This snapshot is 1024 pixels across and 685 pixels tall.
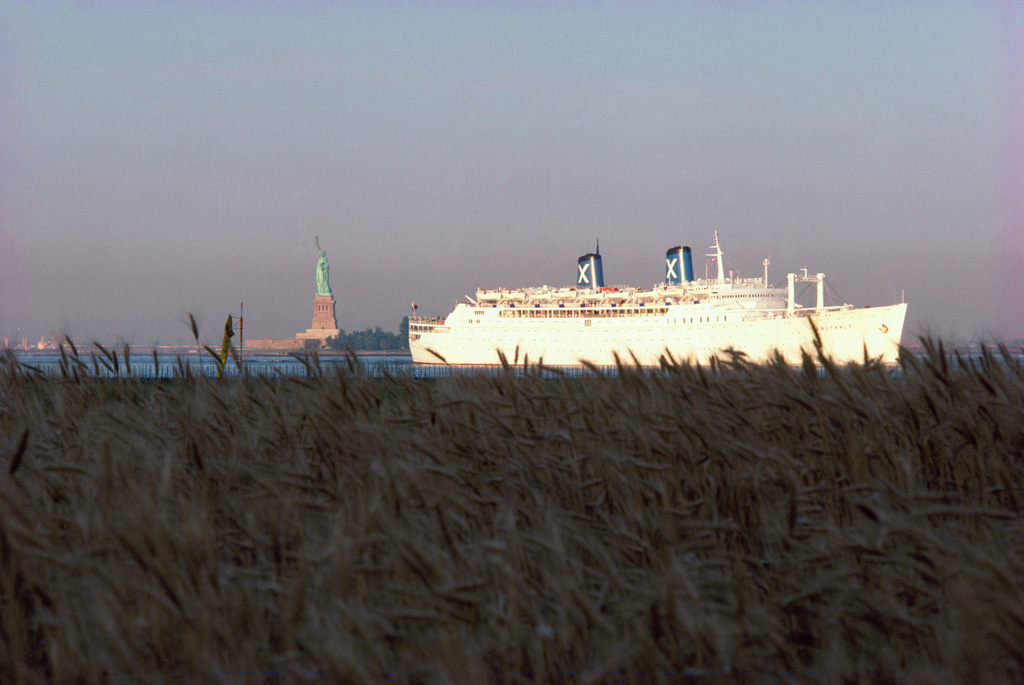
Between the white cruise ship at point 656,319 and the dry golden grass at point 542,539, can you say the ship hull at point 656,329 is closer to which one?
the white cruise ship at point 656,319

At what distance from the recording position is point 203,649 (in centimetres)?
195

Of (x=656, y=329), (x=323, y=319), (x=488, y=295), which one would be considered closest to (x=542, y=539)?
(x=656, y=329)

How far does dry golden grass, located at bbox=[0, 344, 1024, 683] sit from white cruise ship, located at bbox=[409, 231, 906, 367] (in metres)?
44.2

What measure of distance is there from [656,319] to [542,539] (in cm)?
5104

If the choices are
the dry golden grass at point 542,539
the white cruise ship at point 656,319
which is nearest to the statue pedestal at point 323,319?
the white cruise ship at point 656,319

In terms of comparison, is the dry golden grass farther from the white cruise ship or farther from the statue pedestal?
the statue pedestal

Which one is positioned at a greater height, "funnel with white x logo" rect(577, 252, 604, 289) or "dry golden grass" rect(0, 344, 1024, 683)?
"funnel with white x logo" rect(577, 252, 604, 289)

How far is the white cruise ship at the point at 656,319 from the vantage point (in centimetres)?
5031

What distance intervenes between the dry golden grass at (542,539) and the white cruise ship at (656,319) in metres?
44.2

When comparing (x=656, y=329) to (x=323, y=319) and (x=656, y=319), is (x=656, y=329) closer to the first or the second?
(x=656, y=319)

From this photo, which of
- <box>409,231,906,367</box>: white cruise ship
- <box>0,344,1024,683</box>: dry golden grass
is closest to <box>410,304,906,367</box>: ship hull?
<box>409,231,906,367</box>: white cruise ship

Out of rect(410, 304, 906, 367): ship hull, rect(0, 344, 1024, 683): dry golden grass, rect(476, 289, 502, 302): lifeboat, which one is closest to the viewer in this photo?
rect(0, 344, 1024, 683): dry golden grass

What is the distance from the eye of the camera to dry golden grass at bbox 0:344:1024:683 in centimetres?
197

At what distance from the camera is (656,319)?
52344mm
